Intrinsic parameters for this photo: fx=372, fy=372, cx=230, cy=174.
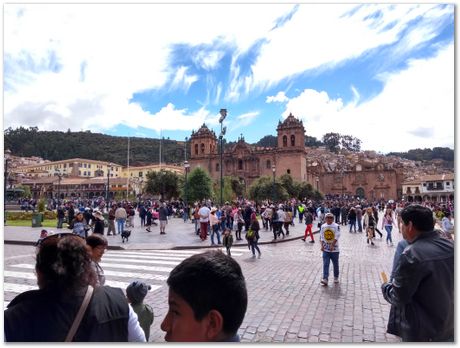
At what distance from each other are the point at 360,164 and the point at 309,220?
73.8 m

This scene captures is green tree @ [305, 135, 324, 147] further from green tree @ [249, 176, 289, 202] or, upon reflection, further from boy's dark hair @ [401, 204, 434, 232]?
boy's dark hair @ [401, 204, 434, 232]

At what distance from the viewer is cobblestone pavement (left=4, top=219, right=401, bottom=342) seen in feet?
15.7

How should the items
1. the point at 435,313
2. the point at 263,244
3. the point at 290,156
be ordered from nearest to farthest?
the point at 435,313 < the point at 263,244 < the point at 290,156

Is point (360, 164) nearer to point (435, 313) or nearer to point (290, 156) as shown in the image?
Answer: point (290, 156)

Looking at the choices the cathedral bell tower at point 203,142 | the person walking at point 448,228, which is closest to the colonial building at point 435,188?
the person walking at point 448,228

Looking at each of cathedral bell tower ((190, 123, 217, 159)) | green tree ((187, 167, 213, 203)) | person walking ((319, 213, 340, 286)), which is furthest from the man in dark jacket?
cathedral bell tower ((190, 123, 217, 159))

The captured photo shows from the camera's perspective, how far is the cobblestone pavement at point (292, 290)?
4793 mm

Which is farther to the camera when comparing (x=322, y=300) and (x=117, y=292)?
(x=322, y=300)

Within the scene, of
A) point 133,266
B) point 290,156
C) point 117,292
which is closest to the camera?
point 117,292

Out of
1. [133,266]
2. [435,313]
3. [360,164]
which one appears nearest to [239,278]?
[435,313]

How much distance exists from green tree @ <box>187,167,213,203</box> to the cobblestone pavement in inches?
1357

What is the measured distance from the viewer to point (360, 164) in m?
84.8

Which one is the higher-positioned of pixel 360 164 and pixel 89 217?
pixel 360 164

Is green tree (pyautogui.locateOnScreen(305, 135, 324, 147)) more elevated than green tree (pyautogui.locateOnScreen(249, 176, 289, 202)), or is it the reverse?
green tree (pyautogui.locateOnScreen(305, 135, 324, 147))
